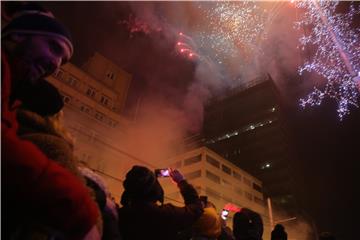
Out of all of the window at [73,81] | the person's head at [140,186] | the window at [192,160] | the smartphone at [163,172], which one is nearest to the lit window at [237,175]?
the window at [192,160]

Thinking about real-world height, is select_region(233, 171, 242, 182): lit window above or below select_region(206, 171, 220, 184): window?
above

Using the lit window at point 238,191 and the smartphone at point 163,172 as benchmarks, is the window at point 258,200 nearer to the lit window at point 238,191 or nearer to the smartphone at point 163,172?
the lit window at point 238,191

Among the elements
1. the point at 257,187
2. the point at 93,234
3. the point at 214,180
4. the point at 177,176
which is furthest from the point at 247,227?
the point at 257,187

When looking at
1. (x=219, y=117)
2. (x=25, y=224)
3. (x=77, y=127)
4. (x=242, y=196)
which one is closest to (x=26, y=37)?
(x=25, y=224)

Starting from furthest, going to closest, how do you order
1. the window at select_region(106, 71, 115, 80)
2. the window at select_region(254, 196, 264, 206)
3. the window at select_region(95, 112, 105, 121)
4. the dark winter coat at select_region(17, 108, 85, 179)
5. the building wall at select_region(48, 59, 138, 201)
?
the window at select_region(254, 196, 264, 206) → the window at select_region(106, 71, 115, 80) → the window at select_region(95, 112, 105, 121) → the building wall at select_region(48, 59, 138, 201) → the dark winter coat at select_region(17, 108, 85, 179)

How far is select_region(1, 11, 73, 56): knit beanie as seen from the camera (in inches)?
53.1

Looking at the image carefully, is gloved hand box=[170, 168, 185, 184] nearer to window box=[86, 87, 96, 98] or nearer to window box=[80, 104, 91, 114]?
window box=[80, 104, 91, 114]

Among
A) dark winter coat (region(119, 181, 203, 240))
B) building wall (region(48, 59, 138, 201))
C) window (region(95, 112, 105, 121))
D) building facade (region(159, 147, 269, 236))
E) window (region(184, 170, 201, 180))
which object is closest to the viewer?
dark winter coat (region(119, 181, 203, 240))

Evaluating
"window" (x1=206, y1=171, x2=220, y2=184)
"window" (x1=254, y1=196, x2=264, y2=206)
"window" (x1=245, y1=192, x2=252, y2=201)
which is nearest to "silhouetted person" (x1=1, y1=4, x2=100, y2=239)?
"window" (x1=206, y1=171, x2=220, y2=184)

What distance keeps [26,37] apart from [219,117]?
247 feet

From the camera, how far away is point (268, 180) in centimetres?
6194

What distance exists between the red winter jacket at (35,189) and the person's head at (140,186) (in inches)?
60.1

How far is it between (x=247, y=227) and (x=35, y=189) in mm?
2987

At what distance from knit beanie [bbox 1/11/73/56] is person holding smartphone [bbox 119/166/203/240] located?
1502 millimetres
